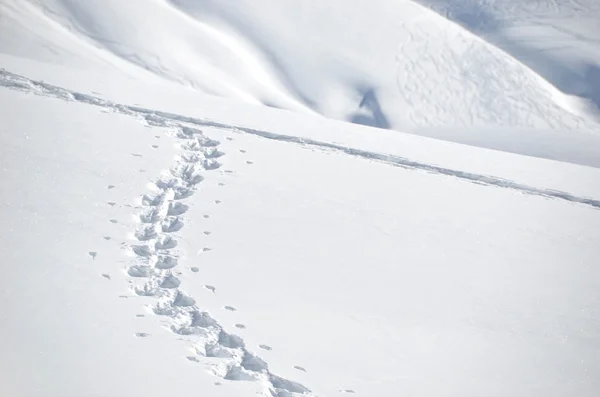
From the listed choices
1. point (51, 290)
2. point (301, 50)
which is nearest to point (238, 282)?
point (51, 290)

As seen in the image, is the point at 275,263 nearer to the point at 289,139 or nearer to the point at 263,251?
the point at 263,251

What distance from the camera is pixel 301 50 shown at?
39.1 ft

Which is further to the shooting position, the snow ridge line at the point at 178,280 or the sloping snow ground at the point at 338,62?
the sloping snow ground at the point at 338,62

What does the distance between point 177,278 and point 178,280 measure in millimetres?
24

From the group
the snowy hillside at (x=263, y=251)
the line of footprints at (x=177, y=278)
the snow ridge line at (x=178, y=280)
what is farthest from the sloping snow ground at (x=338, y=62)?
the line of footprints at (x=177, y=278)

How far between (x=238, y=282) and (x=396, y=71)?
301 inches

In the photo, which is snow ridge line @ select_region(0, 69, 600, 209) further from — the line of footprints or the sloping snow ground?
the sloping snow ground

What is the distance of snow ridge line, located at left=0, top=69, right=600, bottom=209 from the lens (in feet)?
22.1

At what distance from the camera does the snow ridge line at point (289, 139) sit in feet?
22.1

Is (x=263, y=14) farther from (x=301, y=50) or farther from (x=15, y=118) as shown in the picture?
(x=15, y=118)

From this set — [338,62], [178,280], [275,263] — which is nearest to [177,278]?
[178,280]

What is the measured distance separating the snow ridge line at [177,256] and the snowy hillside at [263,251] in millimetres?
13

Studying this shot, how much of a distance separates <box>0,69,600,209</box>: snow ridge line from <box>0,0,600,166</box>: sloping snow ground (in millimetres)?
2513

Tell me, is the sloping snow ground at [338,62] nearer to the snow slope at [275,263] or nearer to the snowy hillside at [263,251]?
the snowy hillside at [263,251]
